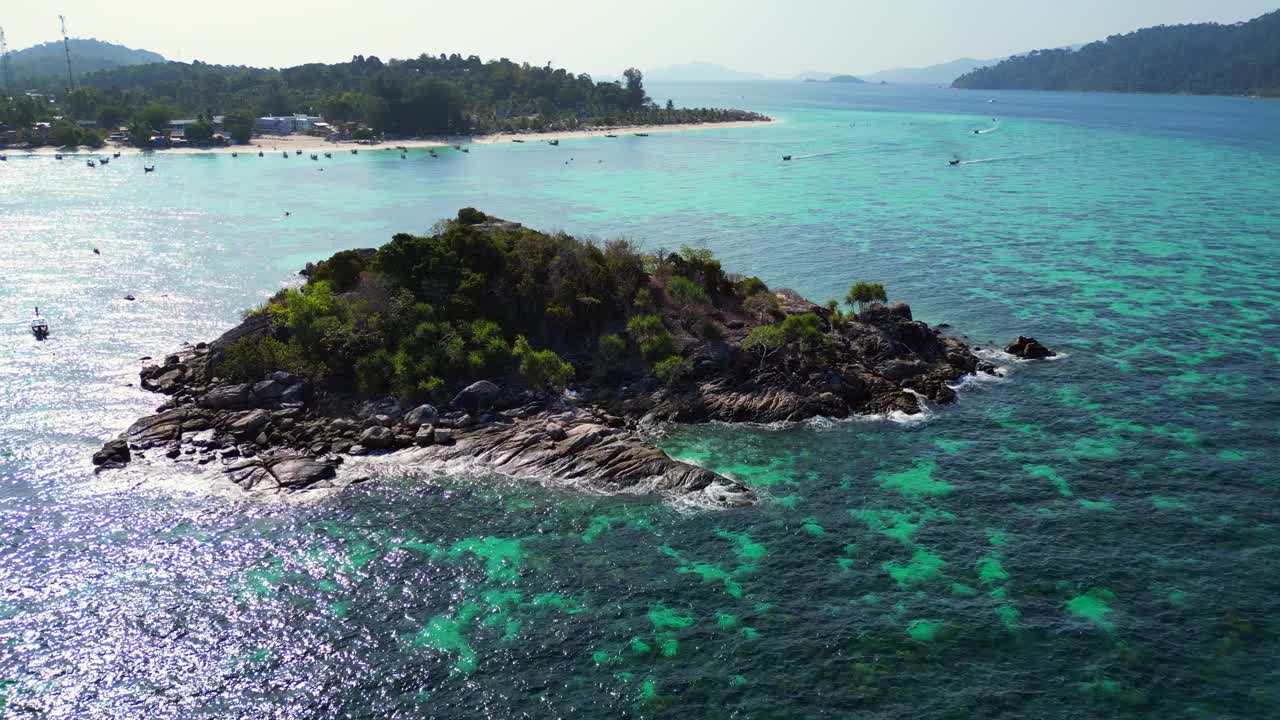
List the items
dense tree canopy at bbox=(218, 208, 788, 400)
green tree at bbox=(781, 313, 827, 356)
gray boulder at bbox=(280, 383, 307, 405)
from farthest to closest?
green tree at bbox=(781, 313, 827, 356)
dense tree canopy at bbox=(218, 208, 788, 400)
gray boulder at bbox=(280, 383, 307, 405)

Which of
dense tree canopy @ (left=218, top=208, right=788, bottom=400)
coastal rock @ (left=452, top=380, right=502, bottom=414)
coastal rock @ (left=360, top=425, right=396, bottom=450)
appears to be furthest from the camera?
dense tree canopy @ (left=218, top=208, right=788, bottom=400)

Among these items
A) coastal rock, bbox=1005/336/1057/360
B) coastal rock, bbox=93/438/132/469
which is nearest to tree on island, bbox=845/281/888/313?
coastal rock, bbox=1005/336/1057/360

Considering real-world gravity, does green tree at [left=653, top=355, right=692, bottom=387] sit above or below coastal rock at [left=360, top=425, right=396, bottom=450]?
above

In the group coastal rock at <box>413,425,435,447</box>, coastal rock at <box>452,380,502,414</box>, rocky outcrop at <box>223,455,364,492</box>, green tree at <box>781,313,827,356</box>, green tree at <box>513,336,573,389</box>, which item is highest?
green tree at <box>781,313,827,356</box>

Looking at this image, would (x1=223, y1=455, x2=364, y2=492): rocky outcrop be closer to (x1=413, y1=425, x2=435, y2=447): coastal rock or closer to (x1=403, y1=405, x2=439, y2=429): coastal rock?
(x1=413, y1=425, x2=435, y2=447): coastal rock

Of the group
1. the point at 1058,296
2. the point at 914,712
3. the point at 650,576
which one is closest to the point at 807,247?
the point at 1058,296

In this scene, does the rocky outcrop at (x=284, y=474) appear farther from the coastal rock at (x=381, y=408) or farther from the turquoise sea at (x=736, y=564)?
the coastal rock at (x=381, y=408)
